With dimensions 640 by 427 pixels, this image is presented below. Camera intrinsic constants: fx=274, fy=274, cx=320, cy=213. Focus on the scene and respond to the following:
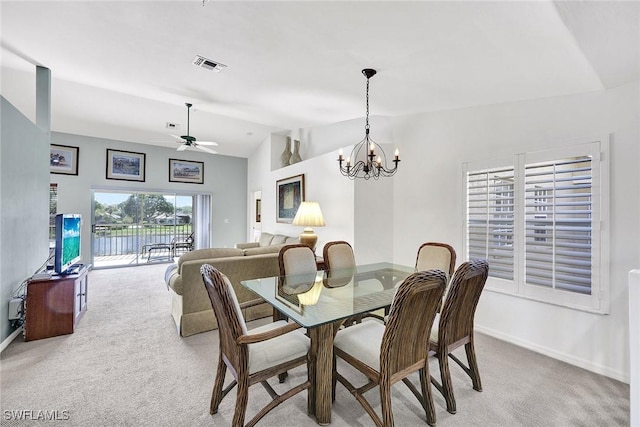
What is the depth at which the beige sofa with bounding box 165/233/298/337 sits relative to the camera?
2908 mm

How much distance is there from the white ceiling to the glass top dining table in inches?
75.4

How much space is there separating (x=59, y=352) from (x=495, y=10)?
4377 mm

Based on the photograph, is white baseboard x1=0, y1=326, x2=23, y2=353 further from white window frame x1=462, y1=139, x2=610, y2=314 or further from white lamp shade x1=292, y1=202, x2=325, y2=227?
white window frame x1=462, y1=139, x2=610, y2=314

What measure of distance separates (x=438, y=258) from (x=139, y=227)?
7.15m

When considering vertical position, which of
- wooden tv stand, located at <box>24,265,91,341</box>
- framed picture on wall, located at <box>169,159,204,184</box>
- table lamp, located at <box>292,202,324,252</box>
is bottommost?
wooden tv stand, located at <box>24,265,91,341</box>

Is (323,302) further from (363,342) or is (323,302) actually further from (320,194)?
(320,194)

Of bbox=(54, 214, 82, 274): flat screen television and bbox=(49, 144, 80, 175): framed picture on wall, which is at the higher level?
bbox=(49, 144, 80, 175): framed picture on wall

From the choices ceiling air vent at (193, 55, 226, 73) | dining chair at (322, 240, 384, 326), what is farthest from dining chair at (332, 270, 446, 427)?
ceiling air vent at (193, 55, 226, 73)

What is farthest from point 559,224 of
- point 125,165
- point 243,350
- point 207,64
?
point 125,165

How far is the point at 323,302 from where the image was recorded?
1952 millimetres

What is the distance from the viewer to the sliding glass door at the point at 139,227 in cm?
650

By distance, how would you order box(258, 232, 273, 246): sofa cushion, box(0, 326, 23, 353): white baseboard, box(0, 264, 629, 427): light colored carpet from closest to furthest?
1. box(0, 264, 629, 427): light colored carpet
2. box(0, 326, 23, 353): white baseboard
3. box(258, 232, 273, 246): sofa cushion

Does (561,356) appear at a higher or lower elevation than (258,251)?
lower

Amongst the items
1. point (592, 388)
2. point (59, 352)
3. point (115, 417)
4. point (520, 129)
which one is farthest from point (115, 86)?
point (592, 388)
